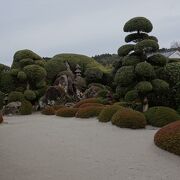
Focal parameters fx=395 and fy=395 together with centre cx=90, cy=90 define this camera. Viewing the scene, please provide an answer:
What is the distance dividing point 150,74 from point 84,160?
6.79 metres

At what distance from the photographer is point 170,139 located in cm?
951

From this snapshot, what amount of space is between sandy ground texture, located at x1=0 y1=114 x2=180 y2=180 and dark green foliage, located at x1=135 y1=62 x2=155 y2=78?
8.03 ft

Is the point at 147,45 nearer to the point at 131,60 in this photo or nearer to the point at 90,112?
the point at 131,60

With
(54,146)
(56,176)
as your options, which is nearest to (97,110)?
(54,146)

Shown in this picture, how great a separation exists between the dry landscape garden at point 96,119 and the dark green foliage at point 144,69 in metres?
0.04

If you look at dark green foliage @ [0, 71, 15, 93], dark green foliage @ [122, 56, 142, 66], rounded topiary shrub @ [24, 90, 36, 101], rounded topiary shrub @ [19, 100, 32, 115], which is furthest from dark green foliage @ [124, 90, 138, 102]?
dark green foliage @ [0, 71, 15, 93]

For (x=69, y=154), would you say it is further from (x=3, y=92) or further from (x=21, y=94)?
(x=3, y=92)

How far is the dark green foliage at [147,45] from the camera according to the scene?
14.8 m

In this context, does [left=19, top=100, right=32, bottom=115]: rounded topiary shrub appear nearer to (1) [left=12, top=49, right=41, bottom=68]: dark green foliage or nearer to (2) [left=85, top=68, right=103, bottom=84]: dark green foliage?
(1) [left=12, top=49, right=41, bottom=68]: dark green foliage

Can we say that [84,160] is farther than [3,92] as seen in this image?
No

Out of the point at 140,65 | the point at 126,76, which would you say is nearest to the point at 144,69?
the point at 140,65

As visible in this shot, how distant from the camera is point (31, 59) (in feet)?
82.6

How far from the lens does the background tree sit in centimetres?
1479

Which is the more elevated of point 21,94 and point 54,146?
point 21,94
